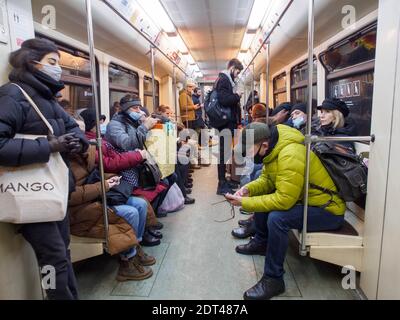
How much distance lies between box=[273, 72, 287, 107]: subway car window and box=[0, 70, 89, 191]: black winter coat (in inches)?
201

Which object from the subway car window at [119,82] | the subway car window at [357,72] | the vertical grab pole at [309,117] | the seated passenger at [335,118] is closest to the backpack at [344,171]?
the vertical grab pole at [309,117]

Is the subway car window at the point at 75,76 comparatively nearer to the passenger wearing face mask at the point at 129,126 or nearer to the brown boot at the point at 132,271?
the passenger wearing face mask at the point at 129,126

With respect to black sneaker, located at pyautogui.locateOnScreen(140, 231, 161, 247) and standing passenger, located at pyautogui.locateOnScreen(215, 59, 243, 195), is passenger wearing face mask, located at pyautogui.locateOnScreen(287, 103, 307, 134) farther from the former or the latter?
black sneaker, located at pyautogui.locateOnScreen(140, 231, 161, 247)

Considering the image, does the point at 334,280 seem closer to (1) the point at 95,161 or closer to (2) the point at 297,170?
(2) the point at 297,170

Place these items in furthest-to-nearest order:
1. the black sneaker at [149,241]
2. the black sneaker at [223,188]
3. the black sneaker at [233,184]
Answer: the black sneaker at [233,184]
the black sneaker at [223,188]
the black sneaker at [149,241]

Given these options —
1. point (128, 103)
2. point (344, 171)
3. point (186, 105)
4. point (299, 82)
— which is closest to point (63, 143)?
point (128, 103)

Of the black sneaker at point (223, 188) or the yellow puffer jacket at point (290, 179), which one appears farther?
the black sneaker at point (223, 188)

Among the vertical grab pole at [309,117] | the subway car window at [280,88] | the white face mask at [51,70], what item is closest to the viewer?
the white face mask at [51,70]

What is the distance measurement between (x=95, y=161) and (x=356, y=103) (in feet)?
8.35

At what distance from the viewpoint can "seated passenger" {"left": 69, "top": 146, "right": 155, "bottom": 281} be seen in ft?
7.36

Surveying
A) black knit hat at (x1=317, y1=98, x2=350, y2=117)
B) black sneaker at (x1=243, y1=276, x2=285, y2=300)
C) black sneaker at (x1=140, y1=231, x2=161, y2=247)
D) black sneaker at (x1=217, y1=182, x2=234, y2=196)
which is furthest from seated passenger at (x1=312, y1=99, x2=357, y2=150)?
black sneaker at (x1=217, y1=182, x2=234, y2=196)

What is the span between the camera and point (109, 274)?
250cm

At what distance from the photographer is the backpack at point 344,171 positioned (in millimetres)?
2123

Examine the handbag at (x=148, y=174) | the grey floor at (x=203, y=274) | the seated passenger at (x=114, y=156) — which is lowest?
the grey floor at (x=203, y=274)
